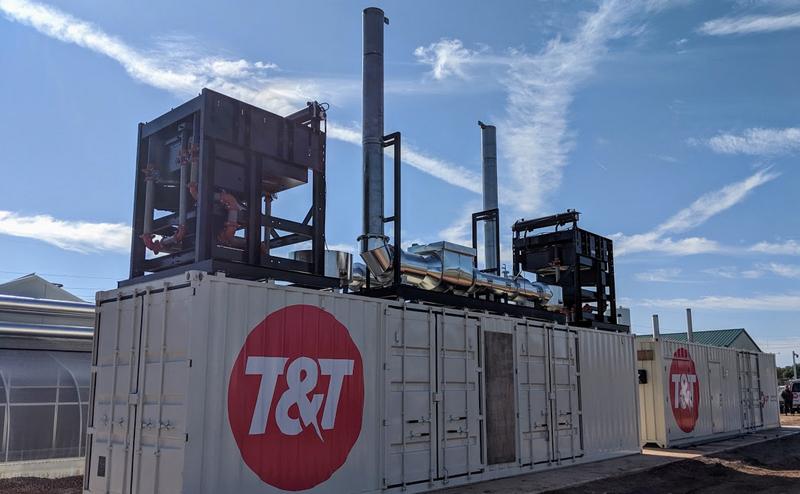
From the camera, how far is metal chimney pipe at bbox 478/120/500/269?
21.5 metres

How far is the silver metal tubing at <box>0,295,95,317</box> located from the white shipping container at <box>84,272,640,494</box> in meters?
8.78

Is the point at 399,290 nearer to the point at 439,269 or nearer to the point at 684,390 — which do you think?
the point at 439,269

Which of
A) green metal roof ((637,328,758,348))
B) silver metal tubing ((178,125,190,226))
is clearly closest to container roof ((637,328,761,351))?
green metal roof ((637,328,758,348))

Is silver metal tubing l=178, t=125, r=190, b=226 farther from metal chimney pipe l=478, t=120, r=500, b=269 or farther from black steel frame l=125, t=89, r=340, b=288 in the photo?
metal chimney pipe l=478, t=120, r=500, b=269

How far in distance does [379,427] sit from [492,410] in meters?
3.31

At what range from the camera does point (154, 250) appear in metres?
11.4

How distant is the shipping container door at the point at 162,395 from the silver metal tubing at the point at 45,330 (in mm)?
9533

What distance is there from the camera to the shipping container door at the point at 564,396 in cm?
1530

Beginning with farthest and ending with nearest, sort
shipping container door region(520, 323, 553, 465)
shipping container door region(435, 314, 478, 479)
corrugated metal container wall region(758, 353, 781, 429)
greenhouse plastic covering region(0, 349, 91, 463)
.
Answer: corrugated metal container wall region(758, 353, 781, 429) → greenhouse plastic covering region(0, 349, 91, 463) → shipping container door region(520, 323, 553, 465) → shipping container door region(435, 314, 478, 479)

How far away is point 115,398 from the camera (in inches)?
392

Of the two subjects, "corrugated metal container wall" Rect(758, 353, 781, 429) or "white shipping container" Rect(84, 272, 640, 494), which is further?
"corrugated metal container wall" Rect(758, 353, 781, 429)

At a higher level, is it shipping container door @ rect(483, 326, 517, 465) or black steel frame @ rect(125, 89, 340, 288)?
black steel frame @ rect(125, 89, 340, 288)

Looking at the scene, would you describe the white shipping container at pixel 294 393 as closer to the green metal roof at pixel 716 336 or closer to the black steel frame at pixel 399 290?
the black steel frame at pixel 399 290

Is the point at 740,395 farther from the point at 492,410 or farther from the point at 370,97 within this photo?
the point at 370,97
